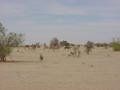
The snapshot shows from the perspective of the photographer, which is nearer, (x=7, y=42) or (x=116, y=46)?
(x=7, y=42)

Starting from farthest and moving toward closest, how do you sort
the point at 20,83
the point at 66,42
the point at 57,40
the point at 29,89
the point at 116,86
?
the point at 66,42
the point at 57,40
the point at 20,83
the point at 116,86
the point at 29,89

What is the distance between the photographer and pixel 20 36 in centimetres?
4188

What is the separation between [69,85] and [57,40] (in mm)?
95483

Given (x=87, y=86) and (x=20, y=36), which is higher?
(x=20, y=36)

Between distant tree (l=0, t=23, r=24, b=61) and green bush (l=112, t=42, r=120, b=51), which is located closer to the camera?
distant tree (l=0, t=23, r=24, b=61)

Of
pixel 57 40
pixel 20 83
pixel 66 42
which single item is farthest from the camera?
pixel 66 42

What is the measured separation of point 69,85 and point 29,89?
2.37 m

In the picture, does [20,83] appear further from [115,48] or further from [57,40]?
[57,40]

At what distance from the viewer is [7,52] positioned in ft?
134

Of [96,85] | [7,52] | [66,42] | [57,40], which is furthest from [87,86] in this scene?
[66,42]

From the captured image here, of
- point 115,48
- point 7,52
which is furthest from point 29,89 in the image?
point 115,48

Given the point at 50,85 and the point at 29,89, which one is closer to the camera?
the point at 29,89

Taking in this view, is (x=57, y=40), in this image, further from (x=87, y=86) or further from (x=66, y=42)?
(x=87, y=86)

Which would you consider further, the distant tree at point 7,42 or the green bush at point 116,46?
the green bush at point 116,46
